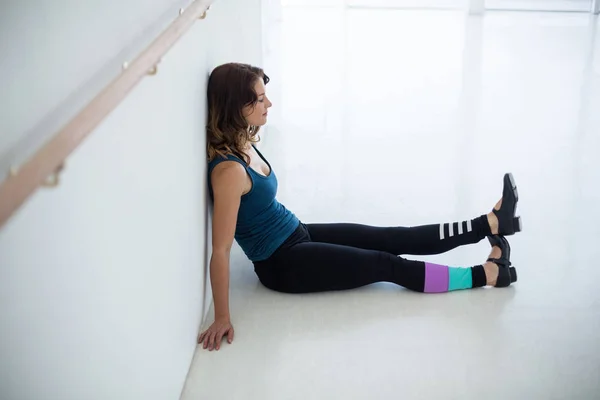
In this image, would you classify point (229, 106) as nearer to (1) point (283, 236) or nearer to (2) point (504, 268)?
(1) point (283, 236)

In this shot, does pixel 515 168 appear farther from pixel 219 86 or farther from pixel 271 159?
pixel 219 86

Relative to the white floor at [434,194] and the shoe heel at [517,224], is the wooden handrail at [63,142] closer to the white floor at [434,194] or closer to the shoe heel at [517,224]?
the white floor at [434,194]

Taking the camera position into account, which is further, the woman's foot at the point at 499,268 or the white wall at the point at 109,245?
the woman's foot at the point at 499,268

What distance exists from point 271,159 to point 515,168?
1.22 m

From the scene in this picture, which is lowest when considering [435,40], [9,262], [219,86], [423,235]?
[423,235]

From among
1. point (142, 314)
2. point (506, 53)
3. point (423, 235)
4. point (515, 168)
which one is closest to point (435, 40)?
point (506, 53)

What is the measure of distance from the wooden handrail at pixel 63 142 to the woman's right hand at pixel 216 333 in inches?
39.4

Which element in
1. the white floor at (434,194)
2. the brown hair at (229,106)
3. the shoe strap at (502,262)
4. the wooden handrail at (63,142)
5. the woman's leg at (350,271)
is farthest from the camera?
the shoe strap at (502,262)

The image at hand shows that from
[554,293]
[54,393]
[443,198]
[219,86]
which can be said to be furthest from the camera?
[443,198]

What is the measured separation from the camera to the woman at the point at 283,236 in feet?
6.86

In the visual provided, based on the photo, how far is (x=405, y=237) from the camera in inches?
98.6

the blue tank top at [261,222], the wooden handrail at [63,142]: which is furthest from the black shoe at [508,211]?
the wooden handrail at [63,142]

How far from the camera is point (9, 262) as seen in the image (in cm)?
85

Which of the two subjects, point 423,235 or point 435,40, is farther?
point 435,40
